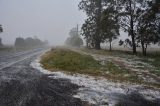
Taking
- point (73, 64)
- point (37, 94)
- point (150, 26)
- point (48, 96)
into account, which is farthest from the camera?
point (150, 26)

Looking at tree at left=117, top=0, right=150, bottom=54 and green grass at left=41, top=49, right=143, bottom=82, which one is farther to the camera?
tree at left=117, top=0, right=150, bottom=54

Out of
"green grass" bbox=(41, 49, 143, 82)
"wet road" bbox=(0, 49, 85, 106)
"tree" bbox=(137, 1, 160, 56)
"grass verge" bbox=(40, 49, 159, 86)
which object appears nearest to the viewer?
"wet road" bbox=(0, 49, 85, 106)

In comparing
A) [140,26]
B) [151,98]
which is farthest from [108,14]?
[151,98]

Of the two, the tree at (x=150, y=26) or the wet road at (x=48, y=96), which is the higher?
the tree at (x=150, y=26)

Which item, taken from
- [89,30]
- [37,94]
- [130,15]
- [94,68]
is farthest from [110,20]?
[37,94]

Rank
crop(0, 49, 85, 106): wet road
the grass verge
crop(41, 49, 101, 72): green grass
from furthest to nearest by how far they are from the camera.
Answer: crop(41, 49, 101, 72): green grass < the grass verge < crop(0, 49, 85, 106): wet road

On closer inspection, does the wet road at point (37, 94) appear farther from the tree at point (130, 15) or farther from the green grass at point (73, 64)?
the tree at point (130, 15)

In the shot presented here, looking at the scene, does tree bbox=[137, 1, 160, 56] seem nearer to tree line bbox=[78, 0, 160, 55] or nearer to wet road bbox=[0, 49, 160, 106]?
tree line bbox=[78, 0, 160, 55]

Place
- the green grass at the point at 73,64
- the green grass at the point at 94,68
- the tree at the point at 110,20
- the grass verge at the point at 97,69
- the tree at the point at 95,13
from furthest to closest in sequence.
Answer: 1. the tree at the point at 95,13
2. the tree at the point at 110,20
3. the green grass at the point at 73,64
4. the green grass at the point at 94,68
5. the grass verge at the point at 97,69

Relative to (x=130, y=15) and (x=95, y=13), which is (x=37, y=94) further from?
(x=95, y=13)

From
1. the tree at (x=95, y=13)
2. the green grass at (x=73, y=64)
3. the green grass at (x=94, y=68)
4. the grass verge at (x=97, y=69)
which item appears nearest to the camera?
the grass verge at (x=97, y=69)

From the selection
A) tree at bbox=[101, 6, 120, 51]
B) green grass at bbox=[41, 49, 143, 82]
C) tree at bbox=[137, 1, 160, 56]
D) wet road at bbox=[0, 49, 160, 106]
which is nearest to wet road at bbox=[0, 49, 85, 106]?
wet road at bbox=[0, 49, 160, 106]

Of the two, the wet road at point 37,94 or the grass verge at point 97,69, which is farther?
the grass verge at point 97,69

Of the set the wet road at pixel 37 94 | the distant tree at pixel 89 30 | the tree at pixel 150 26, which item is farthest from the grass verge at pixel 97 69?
the distant tree at pixel 89 30
